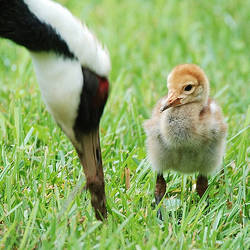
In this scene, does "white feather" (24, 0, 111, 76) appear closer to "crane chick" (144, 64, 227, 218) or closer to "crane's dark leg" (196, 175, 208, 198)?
"crane chick" (144, 64, 227, 218)

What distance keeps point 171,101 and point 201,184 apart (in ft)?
2.18

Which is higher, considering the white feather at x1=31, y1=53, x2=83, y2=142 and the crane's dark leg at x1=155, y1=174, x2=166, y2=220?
the white feather at x1=31, y1=53, x2=83, y2=142

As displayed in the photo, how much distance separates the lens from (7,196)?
13.1 feet

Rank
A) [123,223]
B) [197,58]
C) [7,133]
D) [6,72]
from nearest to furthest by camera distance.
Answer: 1. [123,223]
2. [7,133]
3. [6,72]
4. [197,58]

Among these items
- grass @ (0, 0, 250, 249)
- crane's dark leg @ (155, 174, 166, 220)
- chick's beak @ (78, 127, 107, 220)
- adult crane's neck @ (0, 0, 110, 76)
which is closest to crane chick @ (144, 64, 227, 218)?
crane's dark leg @ (155, 174, 166, 220)

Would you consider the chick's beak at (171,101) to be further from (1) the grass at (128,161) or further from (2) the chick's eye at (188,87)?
(1) the grass at (128,161)

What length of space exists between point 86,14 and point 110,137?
348 centimetres

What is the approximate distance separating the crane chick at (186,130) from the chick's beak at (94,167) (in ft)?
1.75

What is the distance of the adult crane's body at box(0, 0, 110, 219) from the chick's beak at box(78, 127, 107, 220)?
0.15 m

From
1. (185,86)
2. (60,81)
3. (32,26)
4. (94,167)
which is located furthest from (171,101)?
(32,26)

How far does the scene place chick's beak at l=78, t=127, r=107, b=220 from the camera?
3.71 m

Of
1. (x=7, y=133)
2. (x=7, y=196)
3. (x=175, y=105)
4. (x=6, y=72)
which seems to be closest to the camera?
(x=7, y=196)

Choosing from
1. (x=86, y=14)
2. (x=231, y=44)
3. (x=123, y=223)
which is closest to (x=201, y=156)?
(x=123, y=223)

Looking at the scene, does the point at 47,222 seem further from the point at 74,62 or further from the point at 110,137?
the point at 110,137
